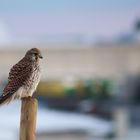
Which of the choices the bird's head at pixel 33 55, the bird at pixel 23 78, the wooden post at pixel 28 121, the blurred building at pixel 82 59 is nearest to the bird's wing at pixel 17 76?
the bird at pixel 23 78

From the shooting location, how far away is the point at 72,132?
4447 cm

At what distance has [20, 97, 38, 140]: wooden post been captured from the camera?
725 centimetres

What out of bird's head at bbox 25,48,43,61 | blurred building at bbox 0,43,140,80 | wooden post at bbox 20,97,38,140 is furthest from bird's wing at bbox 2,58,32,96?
blurred building at bbox 0,43,140,80

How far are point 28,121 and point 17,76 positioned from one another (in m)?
1.27

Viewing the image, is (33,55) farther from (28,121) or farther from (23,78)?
(28,121)

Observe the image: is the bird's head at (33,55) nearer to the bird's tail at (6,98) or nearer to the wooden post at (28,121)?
the bird's tail at (6,98)

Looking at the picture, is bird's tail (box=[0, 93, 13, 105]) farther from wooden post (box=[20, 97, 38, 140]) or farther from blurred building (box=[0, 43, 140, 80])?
blurred building (box=[0, 43, 140, 80])

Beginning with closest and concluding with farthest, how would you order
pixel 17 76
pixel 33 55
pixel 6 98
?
pixel 6 98, pixel 17 76, pixel 33 55

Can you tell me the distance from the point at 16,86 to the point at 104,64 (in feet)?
154

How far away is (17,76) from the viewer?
335 inches

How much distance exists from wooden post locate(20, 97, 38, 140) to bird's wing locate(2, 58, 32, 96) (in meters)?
0.85

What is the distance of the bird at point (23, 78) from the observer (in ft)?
27.4

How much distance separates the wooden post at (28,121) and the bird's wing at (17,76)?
0.85 metres

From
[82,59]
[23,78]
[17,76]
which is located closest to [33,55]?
[23,78]
